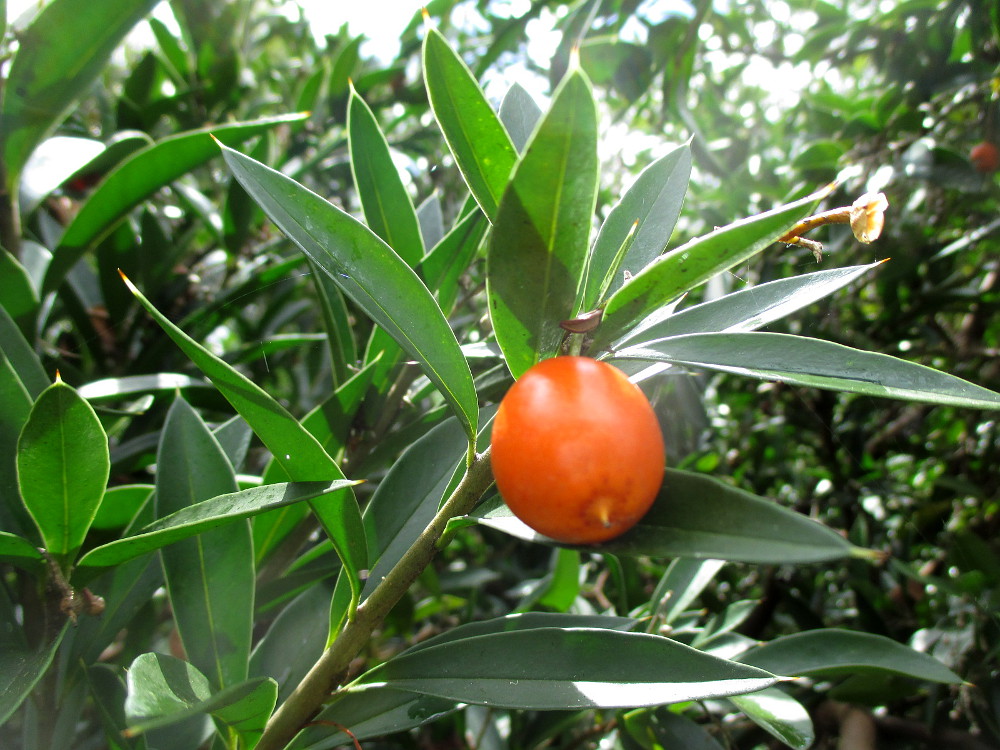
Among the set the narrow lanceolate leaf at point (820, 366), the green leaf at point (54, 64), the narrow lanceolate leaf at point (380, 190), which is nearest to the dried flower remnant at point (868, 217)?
the narrow lanceolate leaf at point (820, 366)

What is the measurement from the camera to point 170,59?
2080 millimetres

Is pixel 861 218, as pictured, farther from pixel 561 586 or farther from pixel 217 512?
pixel 561 586

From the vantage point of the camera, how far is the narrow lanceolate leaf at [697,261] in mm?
437

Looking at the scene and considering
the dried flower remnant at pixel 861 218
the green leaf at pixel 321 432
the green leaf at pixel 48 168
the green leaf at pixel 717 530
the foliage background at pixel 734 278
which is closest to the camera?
the green leaf at pixel 717 530

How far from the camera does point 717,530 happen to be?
0.44 metres

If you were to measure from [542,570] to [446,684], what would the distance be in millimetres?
1374

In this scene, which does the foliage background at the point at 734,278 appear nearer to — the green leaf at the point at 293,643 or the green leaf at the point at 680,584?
the green leaf at the point at 680,584

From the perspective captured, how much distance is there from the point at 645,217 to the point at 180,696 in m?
0.61

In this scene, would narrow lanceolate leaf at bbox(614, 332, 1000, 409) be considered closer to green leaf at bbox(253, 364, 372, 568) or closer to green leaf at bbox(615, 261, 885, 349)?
green leaf at bbox(615, 261, 885, 349)

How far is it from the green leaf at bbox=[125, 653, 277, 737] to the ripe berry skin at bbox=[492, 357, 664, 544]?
0.90ft

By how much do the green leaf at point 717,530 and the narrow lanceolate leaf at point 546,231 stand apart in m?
0.15

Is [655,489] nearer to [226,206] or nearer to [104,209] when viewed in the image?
[104,209]

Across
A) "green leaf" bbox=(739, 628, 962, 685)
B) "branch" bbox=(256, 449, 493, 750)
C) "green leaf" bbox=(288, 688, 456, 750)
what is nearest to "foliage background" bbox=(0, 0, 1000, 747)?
"green leaf" bbox=(739, 628, 962, 685)

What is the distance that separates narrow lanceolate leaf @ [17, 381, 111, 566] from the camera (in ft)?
1.99
